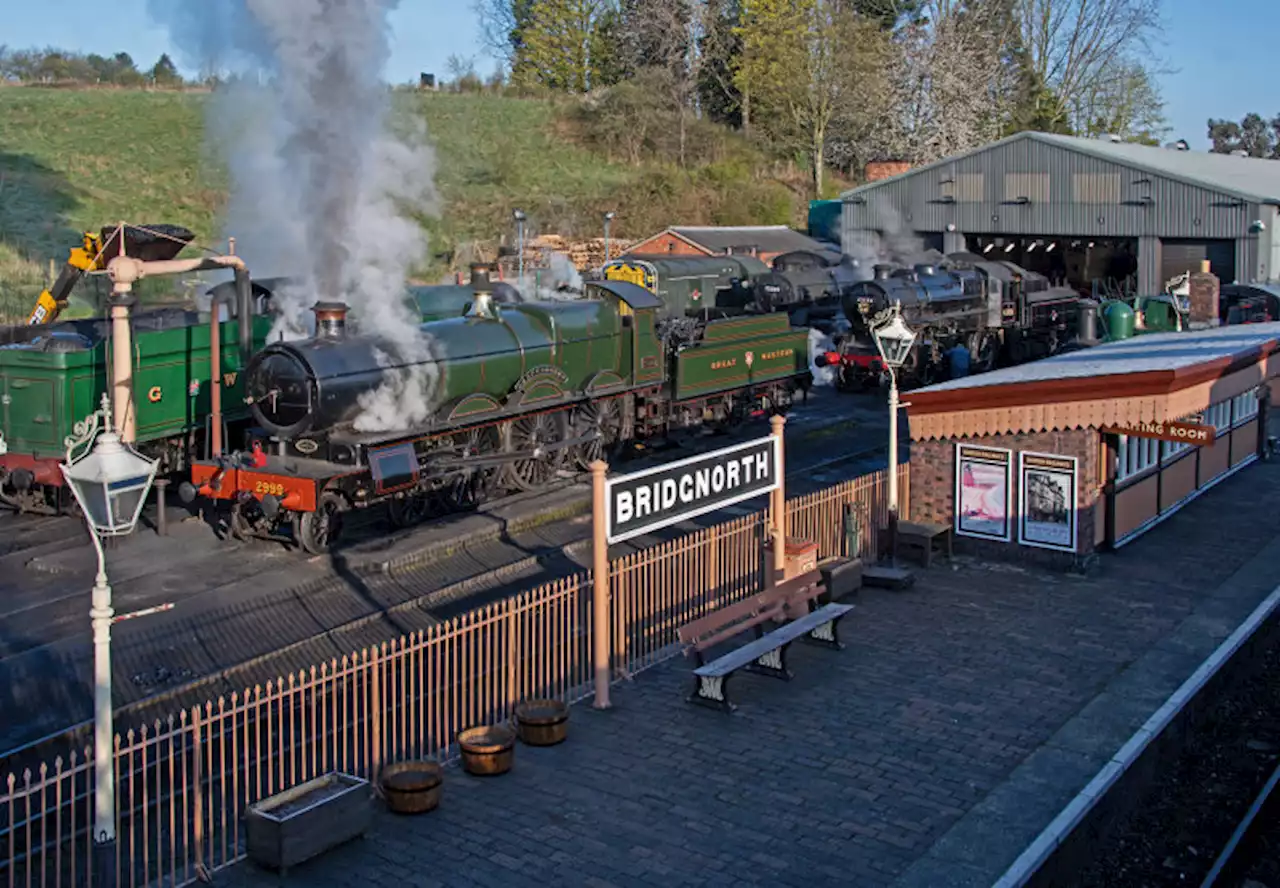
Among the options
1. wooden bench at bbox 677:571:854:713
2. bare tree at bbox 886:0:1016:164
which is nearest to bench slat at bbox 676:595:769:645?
wooden bench at bbox 677:571:854:713

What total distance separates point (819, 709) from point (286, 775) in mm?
3994

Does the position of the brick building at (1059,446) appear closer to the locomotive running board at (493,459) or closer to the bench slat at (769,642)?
the bench slat at (769,642)

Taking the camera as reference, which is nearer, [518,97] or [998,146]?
[998,146]

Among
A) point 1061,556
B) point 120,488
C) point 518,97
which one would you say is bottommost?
point 1061,556

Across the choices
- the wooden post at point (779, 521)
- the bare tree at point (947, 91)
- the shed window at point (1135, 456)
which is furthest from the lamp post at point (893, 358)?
the bare tree at point (947, 91)

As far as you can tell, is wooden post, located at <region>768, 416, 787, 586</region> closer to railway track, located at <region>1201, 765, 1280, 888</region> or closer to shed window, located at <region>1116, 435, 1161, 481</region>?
shed window, located at <region>1116, 435, 1161, 481</region>

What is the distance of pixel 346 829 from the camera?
26.4 feet

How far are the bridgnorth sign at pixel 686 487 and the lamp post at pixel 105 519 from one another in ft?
13.0

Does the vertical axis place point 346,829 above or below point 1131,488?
below

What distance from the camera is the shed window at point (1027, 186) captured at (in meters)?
37.5

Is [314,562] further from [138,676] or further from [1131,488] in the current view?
[1131,488]

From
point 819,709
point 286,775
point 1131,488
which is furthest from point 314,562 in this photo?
point 1131,488

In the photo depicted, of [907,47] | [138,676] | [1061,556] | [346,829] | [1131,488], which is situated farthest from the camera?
[907,47]

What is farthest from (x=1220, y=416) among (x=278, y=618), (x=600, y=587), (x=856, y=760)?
(x=278, y=618)
